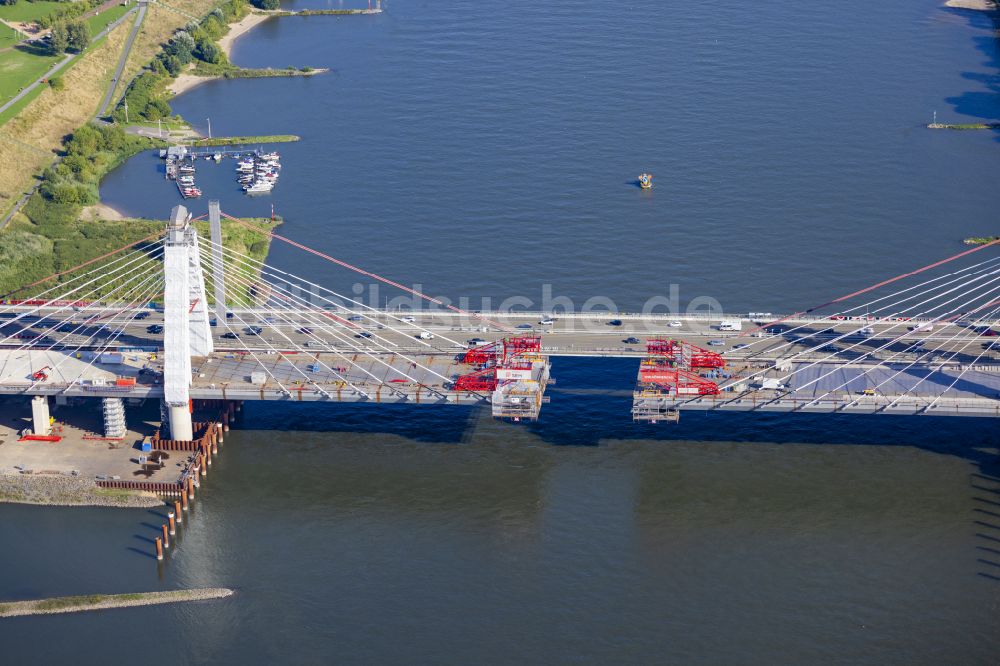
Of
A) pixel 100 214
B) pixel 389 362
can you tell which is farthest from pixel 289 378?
pixel 100 214

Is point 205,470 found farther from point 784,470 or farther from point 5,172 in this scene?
point 5,172

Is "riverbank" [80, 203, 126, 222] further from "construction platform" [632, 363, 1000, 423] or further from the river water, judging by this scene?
"construction platform" [632, 363, 1000, 423]

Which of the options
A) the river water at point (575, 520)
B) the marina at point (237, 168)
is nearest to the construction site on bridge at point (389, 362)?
the river water at point (575, 520)

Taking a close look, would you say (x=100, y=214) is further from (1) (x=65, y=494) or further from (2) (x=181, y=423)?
(1) (x=65, y=494)

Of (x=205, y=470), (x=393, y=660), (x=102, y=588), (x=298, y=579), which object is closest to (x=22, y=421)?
(x=205, y=470)

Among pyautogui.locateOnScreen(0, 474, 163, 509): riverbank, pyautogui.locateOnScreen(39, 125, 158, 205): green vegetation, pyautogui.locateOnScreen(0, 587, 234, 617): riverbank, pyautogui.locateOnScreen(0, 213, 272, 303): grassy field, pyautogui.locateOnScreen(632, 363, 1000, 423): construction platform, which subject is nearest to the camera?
pyautogui.locateOnScreen(0, 587, 234, 617): riverbank

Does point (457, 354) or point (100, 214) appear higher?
point (100, 214)

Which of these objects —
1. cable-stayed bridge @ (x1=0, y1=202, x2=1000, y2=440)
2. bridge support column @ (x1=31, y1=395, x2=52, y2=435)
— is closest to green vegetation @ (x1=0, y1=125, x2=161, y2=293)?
cable-stayed bridge @ (x1=0, y1=202, x2=1000, y2=440)
